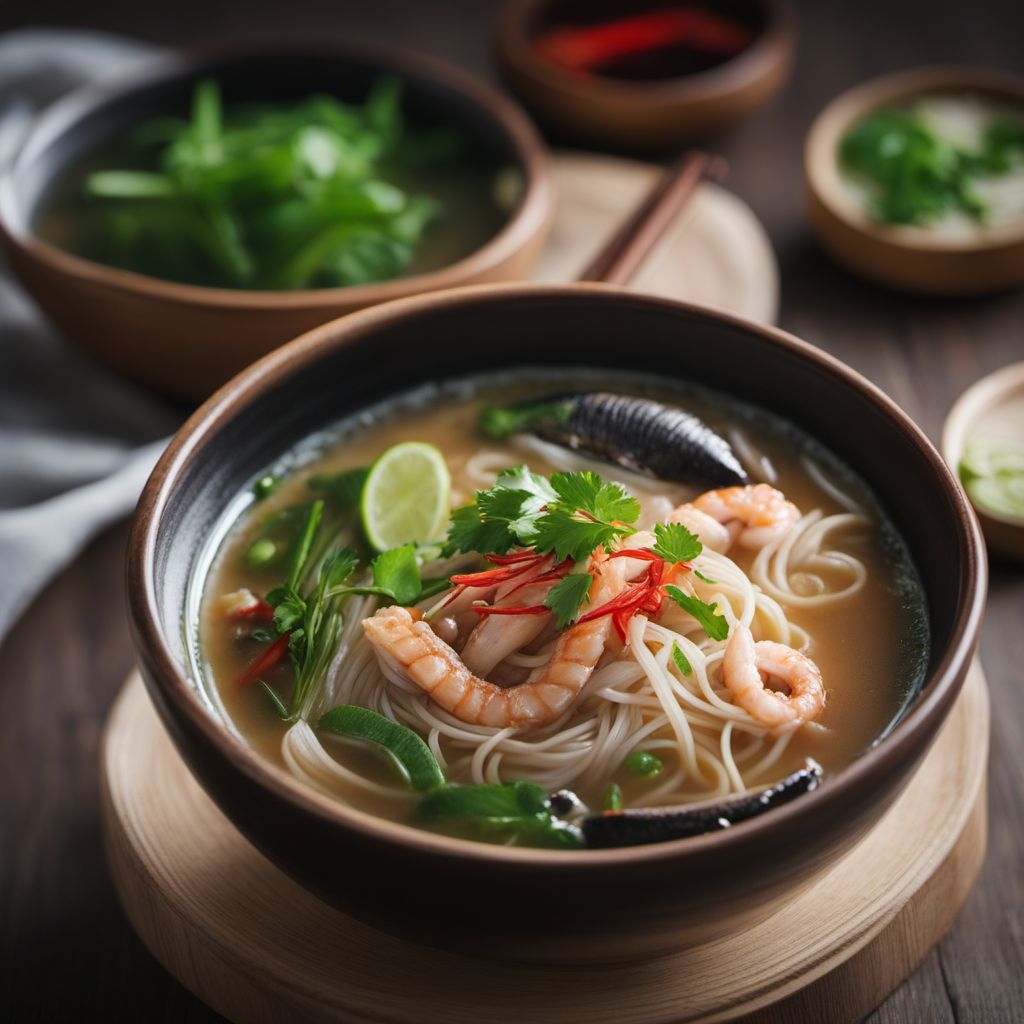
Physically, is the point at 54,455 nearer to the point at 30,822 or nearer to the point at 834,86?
the point at 30,822

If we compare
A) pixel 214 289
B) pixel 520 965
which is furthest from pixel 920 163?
pixel 520 965

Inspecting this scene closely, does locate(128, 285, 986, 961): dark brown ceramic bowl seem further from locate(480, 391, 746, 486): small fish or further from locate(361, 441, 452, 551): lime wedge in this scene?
locate(361, 441, 452, 551): lime wedge

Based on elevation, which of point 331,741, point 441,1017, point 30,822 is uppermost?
point 331,741

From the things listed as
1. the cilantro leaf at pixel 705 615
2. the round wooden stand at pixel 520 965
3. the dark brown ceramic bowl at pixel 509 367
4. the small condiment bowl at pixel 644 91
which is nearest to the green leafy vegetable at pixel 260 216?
the small condiment bowl at pixel 644 91

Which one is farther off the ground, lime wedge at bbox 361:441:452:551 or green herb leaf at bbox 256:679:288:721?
lime wedge at bbox 361:441:452:551

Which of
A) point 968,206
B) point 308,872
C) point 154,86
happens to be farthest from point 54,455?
point 968,206

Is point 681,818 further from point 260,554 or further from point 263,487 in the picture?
point 263,487

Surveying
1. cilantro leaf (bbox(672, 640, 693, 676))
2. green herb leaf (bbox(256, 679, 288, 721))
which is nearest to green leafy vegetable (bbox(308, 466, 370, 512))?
green herb leaf (bbox(256, 679, 288, 721))
